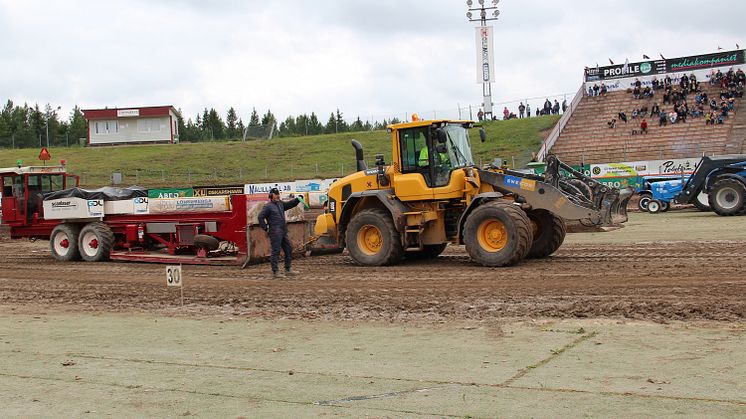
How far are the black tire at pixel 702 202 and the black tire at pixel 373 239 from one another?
17.2m

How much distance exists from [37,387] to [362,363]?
2.79m

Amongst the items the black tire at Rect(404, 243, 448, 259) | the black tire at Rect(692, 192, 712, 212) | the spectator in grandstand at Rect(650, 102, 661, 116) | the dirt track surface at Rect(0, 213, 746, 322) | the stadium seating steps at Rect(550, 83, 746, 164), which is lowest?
the dirt track surface at Rect(0, 213, 746, 322)

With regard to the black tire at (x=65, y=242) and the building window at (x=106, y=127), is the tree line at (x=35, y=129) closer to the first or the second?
the building window at (x=106, y=127)

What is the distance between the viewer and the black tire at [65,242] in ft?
66.2

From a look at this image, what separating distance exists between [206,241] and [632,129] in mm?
37664

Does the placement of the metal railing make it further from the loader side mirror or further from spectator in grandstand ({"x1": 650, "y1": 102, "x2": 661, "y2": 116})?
the loader side mirror

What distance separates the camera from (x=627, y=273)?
13156mm

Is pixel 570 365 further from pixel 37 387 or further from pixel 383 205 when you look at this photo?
pixel 383 205

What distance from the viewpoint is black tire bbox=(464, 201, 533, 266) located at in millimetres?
14445

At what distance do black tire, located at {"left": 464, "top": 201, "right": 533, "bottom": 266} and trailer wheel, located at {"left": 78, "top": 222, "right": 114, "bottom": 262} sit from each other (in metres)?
9.17

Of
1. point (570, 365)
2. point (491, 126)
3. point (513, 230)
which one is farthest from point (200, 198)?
point (491, 126)

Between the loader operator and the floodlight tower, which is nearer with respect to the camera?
the loader operator

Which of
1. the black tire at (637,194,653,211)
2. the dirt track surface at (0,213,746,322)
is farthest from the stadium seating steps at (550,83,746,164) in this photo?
the dirt track surface at (0,213,746,322)

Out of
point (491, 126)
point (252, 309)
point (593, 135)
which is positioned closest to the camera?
point (252, 309)
